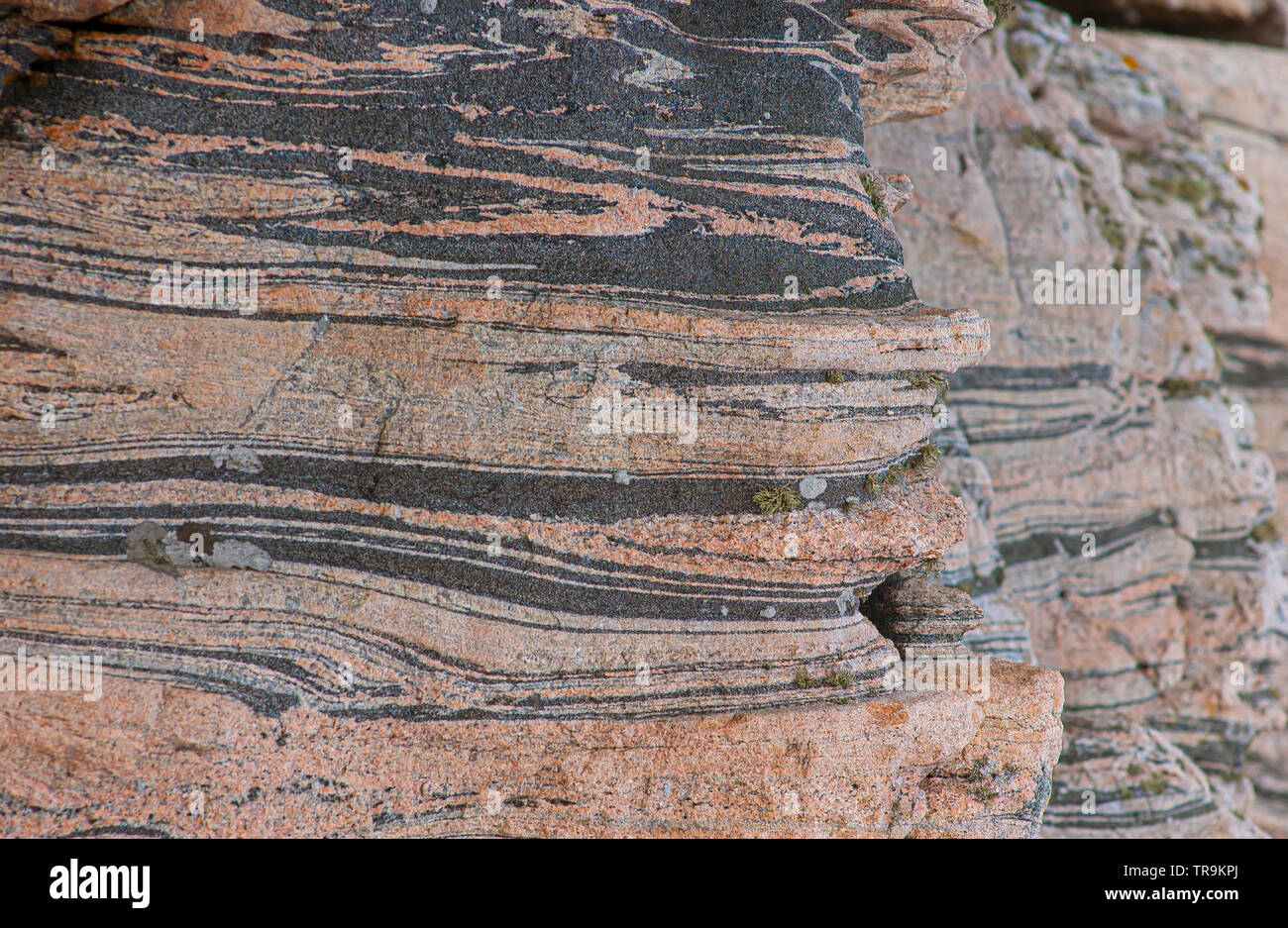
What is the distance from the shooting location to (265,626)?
8.66 metres

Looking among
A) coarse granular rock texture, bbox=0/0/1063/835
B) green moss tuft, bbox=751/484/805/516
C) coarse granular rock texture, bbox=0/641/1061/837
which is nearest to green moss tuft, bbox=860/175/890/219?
coarse granular rock texture, bbox=0/0/1063/835

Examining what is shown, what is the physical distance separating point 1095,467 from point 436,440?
12.8 m

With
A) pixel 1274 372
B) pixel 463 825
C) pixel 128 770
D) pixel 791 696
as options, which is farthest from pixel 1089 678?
pixel 128 770

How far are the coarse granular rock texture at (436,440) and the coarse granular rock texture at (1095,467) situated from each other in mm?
6076

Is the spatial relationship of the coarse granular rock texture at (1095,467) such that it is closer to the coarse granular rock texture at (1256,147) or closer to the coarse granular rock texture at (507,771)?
the coarse granular rock texture at (1256,147)

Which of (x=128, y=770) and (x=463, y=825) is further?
(x=463, y=825)

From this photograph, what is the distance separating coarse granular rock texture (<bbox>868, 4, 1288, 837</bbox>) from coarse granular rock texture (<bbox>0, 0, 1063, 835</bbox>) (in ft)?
19.9

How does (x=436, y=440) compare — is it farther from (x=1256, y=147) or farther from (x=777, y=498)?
(x=1256, y=147)

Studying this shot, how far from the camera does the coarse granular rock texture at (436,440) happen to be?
8.70m

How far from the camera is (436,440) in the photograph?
Result: 29.9ft

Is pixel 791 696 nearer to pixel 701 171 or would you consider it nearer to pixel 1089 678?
pixel 701 171

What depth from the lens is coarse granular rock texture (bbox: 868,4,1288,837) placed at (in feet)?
49.0

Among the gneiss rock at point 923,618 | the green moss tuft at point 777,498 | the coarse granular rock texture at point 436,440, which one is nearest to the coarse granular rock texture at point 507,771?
the coarse granular rock texture at point 436,440

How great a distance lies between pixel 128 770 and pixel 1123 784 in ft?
49.7
